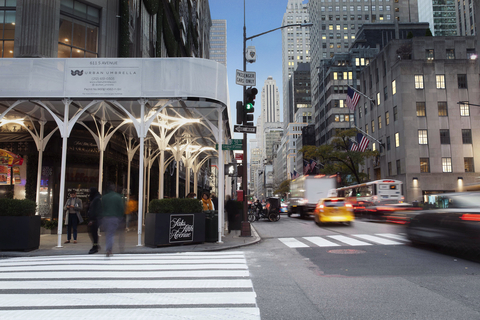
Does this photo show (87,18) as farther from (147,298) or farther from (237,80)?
(147,298)

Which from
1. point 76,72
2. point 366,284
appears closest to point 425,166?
point 76,72

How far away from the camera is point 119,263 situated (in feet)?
28.9

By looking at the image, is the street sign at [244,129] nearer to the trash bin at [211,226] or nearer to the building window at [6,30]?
the trash bin at [211,226]

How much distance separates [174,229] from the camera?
39.0 ft

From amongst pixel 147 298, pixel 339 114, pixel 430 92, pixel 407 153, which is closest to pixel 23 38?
pixel 147 298

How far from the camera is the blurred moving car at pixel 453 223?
861 centimetres

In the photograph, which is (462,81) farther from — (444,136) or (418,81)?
(444,136)

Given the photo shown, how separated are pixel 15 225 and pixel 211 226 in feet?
19.5

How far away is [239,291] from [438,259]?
18.6 feet

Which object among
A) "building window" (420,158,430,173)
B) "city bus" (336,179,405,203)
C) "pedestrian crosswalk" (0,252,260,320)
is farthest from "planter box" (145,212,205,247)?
"building window" (420,158,430,173)

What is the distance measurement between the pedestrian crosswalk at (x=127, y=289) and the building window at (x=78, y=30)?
37.8ft

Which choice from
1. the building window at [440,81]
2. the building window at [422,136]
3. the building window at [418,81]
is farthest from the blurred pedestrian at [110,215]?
the building window at [440,81]

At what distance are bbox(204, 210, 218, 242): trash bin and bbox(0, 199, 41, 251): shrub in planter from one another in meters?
5.44

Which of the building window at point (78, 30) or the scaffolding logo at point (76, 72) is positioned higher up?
the building window at point (78, 30)
